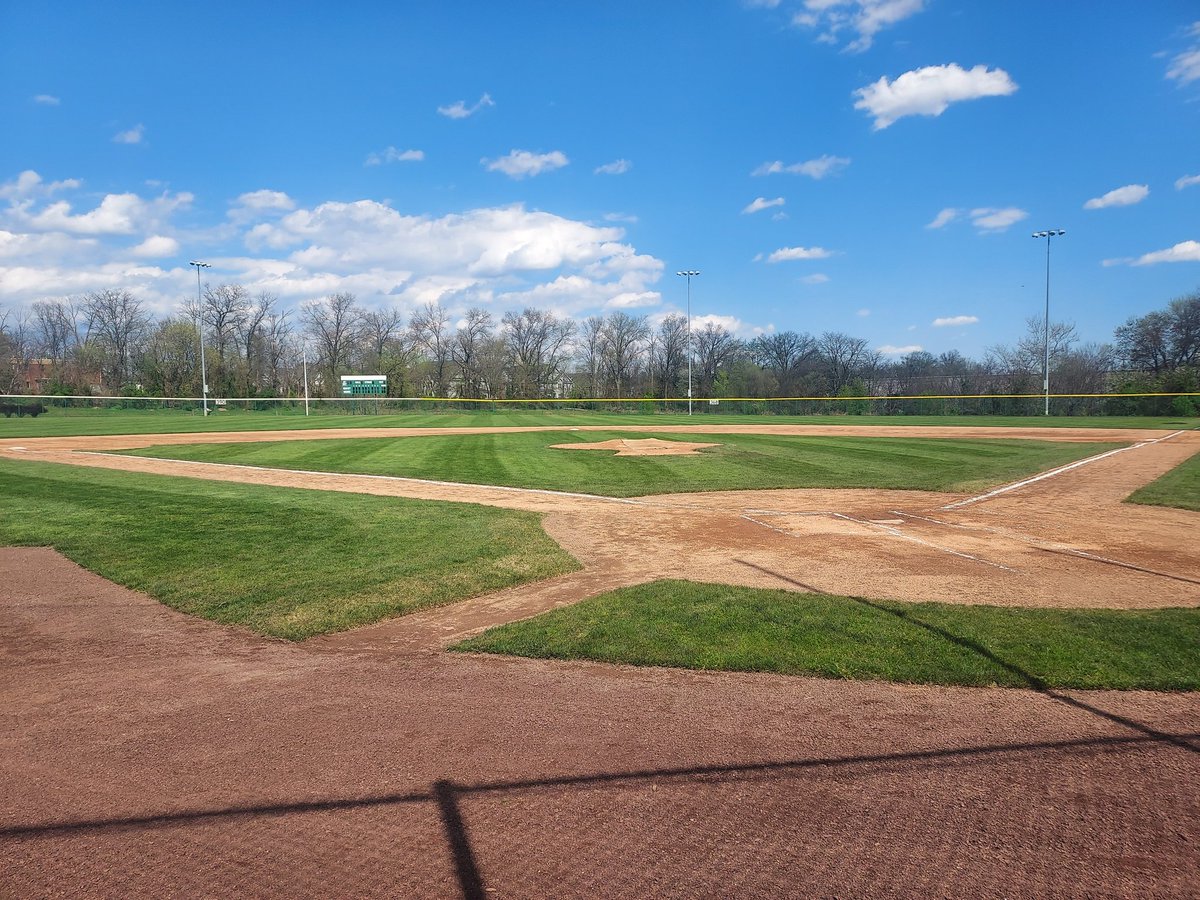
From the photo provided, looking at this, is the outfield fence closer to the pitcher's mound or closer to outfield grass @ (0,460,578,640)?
the pitcher's mound

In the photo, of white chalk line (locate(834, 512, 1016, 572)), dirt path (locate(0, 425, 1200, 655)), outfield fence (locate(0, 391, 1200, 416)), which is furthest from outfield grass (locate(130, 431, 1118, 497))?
outfield fence (locate(0, 391, 1200, 416))

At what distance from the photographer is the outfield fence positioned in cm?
4919

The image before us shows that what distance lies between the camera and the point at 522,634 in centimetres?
595

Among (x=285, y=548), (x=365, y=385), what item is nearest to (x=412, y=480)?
(x=285, y=548)

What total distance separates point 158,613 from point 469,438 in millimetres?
20942

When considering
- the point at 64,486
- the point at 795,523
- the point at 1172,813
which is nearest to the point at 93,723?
the point at 1172,813

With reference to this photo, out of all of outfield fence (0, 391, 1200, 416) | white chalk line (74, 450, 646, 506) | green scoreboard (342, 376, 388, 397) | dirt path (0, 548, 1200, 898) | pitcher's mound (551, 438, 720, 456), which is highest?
green scoreboard (342, 376, 388, 397)

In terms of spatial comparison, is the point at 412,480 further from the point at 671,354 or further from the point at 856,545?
the point at 671,354

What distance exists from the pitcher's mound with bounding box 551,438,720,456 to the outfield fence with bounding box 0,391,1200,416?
34719 mm

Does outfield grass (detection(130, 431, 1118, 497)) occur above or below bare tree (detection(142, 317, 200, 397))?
below

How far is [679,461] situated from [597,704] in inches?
593

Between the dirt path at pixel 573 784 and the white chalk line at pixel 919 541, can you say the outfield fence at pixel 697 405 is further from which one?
the dirt path at pixel 573 784

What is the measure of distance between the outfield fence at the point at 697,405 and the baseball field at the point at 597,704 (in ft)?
152

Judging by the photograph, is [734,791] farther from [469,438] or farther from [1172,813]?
[469,438]
